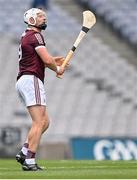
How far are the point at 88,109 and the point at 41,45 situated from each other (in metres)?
13.0

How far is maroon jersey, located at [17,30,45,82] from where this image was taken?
10555mm

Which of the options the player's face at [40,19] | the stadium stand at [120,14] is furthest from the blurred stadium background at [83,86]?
the player's face at [40,19]

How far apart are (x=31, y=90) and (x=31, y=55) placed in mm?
420

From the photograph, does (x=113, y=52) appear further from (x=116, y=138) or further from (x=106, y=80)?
(x=116, y=138)

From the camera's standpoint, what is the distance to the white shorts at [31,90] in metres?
10.5

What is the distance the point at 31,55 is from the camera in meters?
10.6

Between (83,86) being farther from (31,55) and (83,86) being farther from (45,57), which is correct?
(45,57)

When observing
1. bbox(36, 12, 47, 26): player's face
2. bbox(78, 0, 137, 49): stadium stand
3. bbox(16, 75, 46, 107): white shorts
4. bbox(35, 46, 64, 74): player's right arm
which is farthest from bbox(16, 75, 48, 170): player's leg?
bbox(78, 0, 137, 49): stadium stand

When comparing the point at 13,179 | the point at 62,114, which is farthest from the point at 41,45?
the point at 62,114

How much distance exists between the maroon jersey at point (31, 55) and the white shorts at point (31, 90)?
0.07m

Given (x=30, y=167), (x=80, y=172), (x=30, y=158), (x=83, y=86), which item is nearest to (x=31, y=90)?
(x=30, y=158)

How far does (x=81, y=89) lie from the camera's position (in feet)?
78.2

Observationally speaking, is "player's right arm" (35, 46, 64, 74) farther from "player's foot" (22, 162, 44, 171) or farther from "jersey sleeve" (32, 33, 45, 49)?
"player's foot" (22, 162, 44, 171)

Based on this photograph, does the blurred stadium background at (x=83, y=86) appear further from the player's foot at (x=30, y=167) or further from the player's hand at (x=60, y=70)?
the player's foot at (x=30, y=167)
